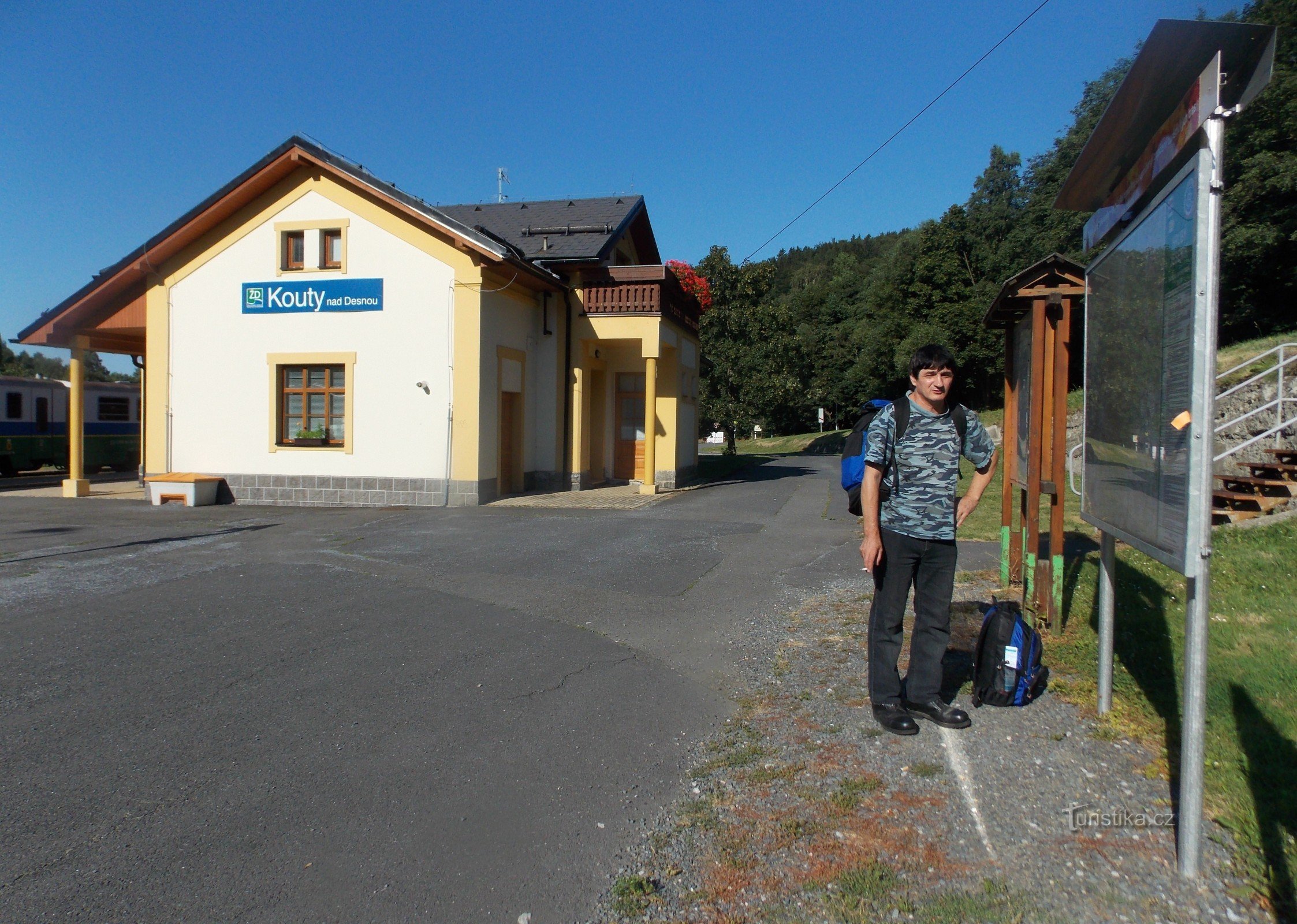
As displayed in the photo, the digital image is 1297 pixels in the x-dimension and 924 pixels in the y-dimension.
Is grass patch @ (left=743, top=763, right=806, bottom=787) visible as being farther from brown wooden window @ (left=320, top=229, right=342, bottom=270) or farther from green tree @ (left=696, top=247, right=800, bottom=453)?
green tree @ (left=696, top=247, right=800, bottom=453)

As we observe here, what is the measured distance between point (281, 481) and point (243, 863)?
1509 cm

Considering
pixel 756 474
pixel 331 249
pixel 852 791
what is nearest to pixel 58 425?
pixel 331 249

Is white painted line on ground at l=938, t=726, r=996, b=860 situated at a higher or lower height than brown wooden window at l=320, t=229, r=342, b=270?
lower

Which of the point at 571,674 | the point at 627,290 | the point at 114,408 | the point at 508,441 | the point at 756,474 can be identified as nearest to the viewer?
the point at 571,674

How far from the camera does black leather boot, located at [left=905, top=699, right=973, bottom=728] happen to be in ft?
14.2

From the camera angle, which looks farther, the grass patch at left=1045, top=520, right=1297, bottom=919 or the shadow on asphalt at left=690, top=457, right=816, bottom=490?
the shadow on asphalt at left=690, top=457, right=816, bottom=490

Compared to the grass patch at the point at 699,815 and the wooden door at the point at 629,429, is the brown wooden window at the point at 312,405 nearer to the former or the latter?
the wooden door at the point at 629,429

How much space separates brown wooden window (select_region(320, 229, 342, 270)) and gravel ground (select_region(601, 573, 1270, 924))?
14.9 metres

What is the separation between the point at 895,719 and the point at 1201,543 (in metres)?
1.99

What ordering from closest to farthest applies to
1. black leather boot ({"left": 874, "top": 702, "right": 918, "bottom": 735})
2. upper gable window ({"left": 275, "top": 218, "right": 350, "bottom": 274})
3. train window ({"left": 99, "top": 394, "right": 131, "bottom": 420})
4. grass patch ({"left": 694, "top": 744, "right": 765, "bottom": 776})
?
1. grass patch ({"left": 694, "top": 744, "right": 765, "bottom": 776})
2. black leather boot ({"left": 874, "top": 702, "right": 918, "bottom": 735})
3. upper gable window ({"left": 275, "top": 218, "right": 350, "bottom": 274})
4. train window ({"left": 99, "top": 394, "right": 131, "bottom": 420})

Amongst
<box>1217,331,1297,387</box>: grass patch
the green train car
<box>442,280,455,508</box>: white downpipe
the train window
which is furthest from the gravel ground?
the train window

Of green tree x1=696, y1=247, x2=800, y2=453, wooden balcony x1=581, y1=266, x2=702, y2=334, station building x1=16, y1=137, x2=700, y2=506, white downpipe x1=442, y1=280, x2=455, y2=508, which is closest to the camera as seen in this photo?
white downpipe x1=442, y1=280, x2=455, y2=508

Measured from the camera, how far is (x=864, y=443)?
14.6ft

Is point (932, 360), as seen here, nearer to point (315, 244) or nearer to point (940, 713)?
point (940, 713)
